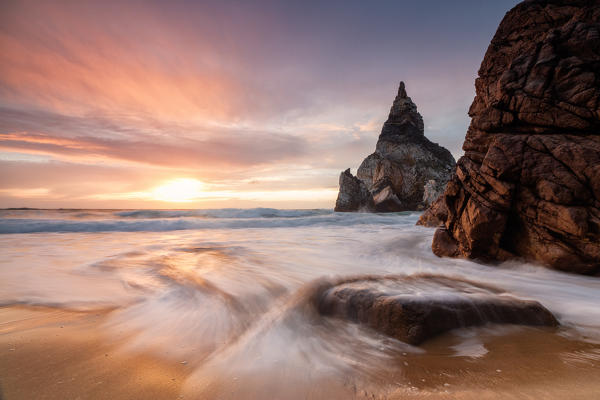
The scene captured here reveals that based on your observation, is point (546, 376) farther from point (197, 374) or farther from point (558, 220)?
point (558, 220)

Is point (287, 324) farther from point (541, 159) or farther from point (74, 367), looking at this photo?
point (541, 159)

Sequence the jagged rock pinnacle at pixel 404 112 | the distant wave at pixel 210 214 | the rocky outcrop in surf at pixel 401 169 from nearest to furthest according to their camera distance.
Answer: the distant wave at pixel 210 214
the rocky outcrop in surf at pixel 401 169
the jagged rock pinnacle at pixel 404 112

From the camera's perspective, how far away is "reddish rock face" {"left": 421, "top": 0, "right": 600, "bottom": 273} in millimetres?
4371

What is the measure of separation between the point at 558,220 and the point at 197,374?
6.00 m

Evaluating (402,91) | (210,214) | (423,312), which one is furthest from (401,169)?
(423,312)

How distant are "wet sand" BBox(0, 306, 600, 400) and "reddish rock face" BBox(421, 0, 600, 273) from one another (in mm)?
3019

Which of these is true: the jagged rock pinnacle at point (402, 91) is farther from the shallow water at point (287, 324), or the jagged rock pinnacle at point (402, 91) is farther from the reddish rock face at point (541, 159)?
the shallow water at point (287, 324)

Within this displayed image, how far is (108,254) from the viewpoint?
23.0 ft

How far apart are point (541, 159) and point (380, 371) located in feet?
17.5

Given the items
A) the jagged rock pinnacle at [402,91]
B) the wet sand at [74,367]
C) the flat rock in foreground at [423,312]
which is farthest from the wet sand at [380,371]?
the jagged rock pinnacle at [402,91]

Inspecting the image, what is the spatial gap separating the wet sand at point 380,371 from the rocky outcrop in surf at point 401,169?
4389 centimetres

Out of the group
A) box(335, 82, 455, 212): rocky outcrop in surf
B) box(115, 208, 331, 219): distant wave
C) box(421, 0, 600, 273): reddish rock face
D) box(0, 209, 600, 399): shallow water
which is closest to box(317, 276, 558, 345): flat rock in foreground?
box(0, 209, 600, 399): shallow water

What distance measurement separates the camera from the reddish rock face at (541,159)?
437cm

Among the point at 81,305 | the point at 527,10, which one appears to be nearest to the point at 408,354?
the point at 81,305
